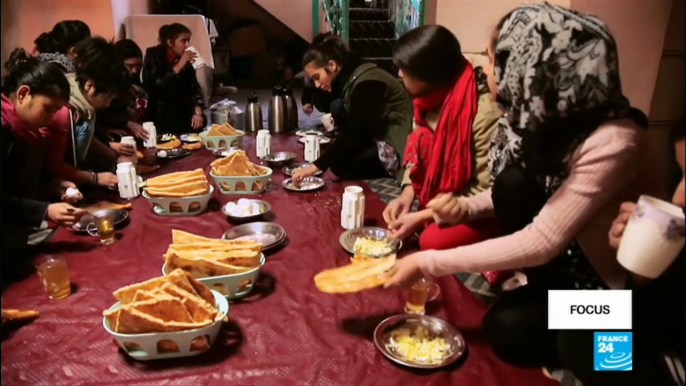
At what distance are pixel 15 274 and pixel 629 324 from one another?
1555 millimetres

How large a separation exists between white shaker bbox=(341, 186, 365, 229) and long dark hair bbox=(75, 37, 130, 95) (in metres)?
1.15

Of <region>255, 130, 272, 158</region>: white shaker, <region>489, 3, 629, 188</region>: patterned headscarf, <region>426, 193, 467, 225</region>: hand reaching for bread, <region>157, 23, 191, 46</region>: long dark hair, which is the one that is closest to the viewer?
<region>489, 3, 629, 188</region>: patterned headscarf

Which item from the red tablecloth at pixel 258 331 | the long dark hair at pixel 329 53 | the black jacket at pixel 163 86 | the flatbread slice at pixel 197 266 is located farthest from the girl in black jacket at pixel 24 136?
the black jacket at pixel 163 86

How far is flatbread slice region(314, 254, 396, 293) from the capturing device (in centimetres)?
112

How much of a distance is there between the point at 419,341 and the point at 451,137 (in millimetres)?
714

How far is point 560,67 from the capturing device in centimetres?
93

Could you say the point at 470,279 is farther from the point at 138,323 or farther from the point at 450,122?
the point at 138,323

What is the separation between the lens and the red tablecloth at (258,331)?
1.03 m

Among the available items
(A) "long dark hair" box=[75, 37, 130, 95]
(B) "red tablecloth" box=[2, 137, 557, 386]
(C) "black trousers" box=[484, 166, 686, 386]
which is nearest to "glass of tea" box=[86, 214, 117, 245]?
(B) "red tablecloth" box=[2, 137, 557, 386]

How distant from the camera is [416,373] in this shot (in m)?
1.04

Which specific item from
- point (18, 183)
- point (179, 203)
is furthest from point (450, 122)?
point (18, 183)

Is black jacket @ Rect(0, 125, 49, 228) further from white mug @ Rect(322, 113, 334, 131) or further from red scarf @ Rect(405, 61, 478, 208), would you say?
white mug @ Rect(322, 113, 334, 131)

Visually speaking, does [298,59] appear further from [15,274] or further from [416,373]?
[416,373]

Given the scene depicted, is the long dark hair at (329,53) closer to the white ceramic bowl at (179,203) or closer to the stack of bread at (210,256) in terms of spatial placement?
the white ceramic bowl at (179,203)
